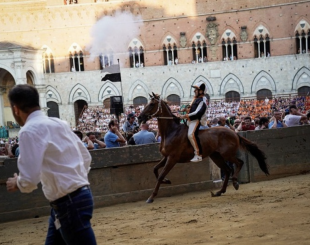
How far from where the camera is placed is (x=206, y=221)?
7.77 metres

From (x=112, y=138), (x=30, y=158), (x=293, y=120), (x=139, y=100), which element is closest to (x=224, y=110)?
(x=139, y=100)

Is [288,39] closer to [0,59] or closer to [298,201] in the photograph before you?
[0,59]

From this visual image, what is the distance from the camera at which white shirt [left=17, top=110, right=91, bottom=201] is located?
342 cm

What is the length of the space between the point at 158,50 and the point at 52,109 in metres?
10.6

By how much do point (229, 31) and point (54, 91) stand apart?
15.8m

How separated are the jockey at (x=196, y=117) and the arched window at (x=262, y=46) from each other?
3136cm

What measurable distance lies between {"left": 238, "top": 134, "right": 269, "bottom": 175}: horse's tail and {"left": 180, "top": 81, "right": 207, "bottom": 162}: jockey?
3.67ft

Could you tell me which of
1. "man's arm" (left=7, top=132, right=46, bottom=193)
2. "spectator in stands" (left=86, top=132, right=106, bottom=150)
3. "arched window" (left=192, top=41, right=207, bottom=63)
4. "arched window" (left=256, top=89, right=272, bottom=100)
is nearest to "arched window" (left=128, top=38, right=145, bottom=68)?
"arched window" (left=192, top=41, right=207, bottom=63)

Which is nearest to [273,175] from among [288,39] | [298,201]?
[298,201]

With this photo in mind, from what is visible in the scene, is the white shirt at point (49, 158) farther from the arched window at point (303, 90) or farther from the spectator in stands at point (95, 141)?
the arched window at point (303, 90)

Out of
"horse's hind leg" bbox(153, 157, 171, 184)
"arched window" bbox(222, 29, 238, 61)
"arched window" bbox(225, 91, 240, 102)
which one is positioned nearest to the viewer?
"horse's hind leg" bbox(153, 157, 171, 184)

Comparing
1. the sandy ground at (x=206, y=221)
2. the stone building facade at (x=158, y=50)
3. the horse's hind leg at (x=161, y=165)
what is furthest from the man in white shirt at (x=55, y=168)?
the stone building facade at (x=158, y=50)

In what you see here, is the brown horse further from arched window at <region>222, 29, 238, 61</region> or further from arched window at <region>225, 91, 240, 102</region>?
arched window at <region>222, 29, 238, 61</region>

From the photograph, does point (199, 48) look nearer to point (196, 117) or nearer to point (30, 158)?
point (196, 117)
